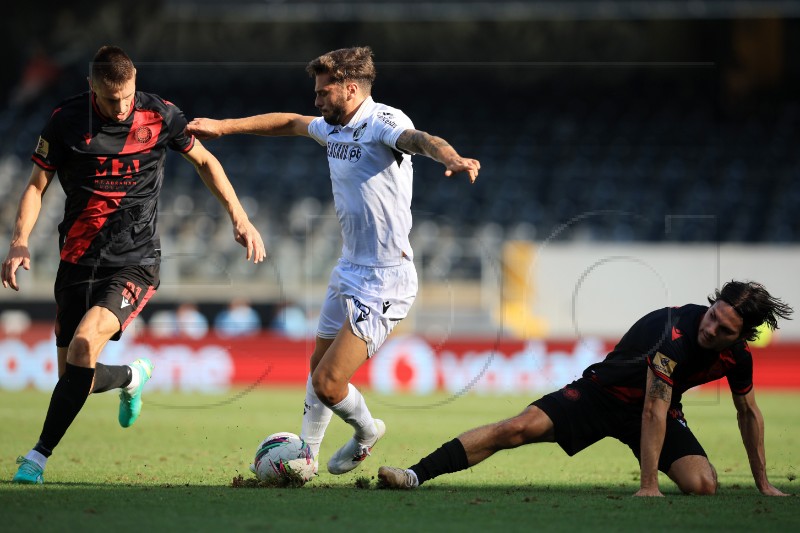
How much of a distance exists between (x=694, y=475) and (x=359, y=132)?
2965 millimetres

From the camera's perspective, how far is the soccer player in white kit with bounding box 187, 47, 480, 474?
6.72 metres

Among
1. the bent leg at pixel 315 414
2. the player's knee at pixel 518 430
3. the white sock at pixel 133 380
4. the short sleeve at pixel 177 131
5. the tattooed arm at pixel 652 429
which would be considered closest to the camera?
the tattooed arm at pixel 652 429

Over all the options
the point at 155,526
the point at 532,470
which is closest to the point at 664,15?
the point at 532,470

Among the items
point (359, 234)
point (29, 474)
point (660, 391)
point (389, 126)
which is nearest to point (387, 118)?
point (389, 126)

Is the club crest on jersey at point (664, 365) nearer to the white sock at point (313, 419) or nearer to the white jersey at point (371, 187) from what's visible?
the white jersey at point (371, 187)

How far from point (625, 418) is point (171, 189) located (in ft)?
51.7

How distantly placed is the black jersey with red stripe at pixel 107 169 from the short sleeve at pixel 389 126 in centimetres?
144

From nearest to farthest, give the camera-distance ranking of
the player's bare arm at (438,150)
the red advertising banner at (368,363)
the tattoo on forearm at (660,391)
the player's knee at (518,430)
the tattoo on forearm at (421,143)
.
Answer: the player's bare arm at (438,150), the tattoo on forearm at (421,143), the tattoo on forearm at (660,391), the player's knee at (518,430), the red advertising banner at (368,363)

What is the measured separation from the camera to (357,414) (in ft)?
22.5

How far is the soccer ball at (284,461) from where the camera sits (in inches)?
265

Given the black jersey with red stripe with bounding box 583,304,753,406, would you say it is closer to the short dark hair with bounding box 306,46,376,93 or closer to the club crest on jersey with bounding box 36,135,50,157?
the short dark hair with bounding box 306,46,376,93

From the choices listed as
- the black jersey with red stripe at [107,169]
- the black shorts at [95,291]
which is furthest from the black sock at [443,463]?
the black jersey with red stripe at [107,169]

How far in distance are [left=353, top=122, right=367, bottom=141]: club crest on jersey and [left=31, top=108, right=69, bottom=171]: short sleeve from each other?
1846 mm

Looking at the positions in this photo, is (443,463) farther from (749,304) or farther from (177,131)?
(177,131)
